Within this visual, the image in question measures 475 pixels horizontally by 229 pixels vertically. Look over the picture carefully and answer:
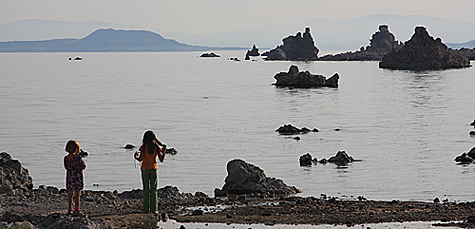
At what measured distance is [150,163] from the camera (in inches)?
487

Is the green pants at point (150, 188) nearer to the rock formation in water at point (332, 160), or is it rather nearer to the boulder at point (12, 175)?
the boulder at point (12, 175)

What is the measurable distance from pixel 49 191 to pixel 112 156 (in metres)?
8.64

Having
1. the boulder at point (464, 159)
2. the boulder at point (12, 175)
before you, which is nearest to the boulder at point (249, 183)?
the boulder at point (12, 175)

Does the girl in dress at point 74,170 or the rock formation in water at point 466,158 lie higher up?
the girl in dress at point 74,170

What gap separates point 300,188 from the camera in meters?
17.1

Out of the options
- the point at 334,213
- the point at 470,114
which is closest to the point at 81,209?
the point at 334,213

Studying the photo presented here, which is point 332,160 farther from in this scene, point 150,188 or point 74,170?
point 74,170

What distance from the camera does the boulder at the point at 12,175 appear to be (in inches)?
585

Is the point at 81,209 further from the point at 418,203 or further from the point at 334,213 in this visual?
the point at 418,203

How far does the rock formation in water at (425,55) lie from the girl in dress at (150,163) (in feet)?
415

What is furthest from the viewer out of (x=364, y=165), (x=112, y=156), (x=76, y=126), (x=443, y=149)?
(x=76, y=126)

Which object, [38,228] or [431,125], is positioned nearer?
[38,228]

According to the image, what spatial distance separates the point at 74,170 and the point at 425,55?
130 m

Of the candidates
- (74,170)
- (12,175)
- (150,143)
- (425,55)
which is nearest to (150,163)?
(150,143)
